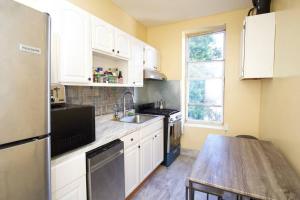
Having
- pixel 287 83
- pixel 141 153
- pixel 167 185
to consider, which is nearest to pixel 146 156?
pixel 141 153

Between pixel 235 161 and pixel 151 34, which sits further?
pixel 151 34

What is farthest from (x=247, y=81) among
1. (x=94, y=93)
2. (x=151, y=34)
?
(x=94, y=93)

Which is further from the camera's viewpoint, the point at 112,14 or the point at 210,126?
the point at 210,126

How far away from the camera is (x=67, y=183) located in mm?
1181

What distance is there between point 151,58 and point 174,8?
3.11 ft

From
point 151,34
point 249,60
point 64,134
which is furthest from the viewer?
point 151,34

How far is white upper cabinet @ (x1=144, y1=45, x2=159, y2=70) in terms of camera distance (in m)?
2.99

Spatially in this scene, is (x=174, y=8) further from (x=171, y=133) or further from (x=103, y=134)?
(x=103, y=134)

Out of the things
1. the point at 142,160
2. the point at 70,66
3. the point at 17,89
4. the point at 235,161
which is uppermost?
the point at 70,66

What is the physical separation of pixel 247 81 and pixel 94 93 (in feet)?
8.39

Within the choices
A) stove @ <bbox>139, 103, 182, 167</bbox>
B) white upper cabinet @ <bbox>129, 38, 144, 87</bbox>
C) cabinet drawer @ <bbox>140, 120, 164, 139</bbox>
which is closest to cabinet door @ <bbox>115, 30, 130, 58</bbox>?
white upper cabinet @ <bbox>129, 38, 144, 87</bbox>

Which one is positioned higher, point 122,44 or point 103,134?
point 122,44

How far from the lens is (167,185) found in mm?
2350

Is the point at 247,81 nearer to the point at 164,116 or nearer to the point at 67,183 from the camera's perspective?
the point at 164,116
